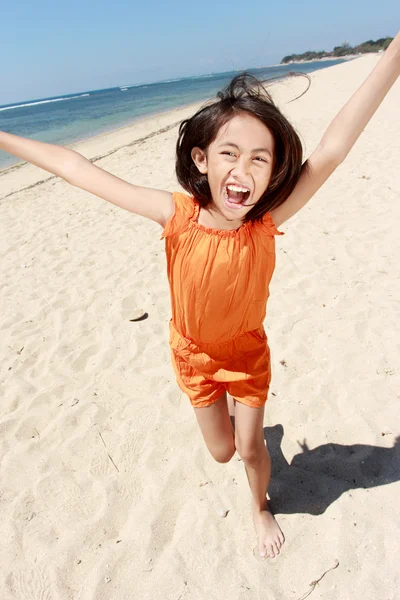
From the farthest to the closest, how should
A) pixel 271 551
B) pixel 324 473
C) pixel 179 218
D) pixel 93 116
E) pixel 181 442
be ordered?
1. pixel 93 116
2. pixel 181 442
3. pixel 324 473
4. pixel 271 551
5. pixel 179 218

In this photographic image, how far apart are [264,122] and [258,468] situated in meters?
1.40

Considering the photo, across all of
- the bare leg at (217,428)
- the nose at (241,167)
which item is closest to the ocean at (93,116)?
the nose at (241,167)

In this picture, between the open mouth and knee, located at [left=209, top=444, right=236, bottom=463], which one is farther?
knee, located at [left=209, top=444, right=236, bottom=463]

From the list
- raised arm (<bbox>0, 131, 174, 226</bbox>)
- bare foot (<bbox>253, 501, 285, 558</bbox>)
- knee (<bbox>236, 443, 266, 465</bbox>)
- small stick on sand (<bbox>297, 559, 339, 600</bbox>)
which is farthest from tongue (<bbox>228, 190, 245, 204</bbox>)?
small stick on sand (<bbox>297, 559, 339, 600</bbox>)

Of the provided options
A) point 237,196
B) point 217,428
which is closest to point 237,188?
point 237,196

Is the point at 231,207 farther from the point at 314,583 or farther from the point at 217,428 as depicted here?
the point at 314,583

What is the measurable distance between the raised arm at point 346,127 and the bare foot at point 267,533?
1.32 meters

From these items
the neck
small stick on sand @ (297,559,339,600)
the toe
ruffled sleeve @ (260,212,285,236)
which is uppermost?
the neck

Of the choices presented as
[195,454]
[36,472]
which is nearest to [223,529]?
[195,454]

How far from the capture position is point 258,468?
1904mm

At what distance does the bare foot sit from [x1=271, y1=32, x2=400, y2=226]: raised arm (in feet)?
4.34

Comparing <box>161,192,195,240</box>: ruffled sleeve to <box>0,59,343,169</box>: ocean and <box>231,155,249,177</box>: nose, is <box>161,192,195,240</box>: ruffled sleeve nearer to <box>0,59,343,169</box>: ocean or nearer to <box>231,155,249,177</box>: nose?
<box>231,155,249,177</box>: nose

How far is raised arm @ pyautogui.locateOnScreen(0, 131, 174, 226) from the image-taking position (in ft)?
5.61

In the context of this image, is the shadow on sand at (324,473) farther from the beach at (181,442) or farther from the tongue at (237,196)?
the tongue at (237,196)
